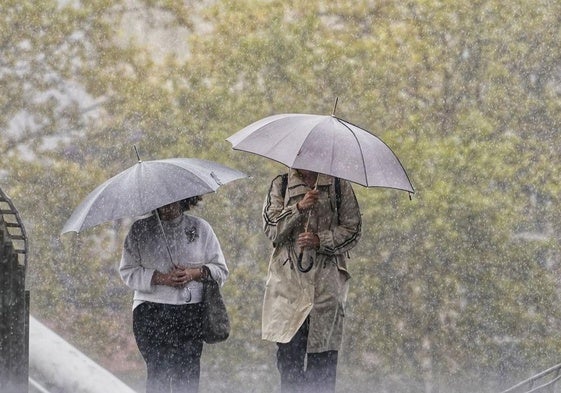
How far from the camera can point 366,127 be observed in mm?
12375

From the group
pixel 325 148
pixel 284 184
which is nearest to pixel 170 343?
pixel 284 184

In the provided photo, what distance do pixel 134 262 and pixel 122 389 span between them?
5.03ft

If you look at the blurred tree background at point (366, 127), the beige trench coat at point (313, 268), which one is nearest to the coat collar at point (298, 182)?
the beige trench coat at point (313, 268)

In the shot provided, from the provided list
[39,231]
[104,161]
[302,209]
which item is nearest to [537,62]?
[104,161]

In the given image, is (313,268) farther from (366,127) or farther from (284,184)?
(366,127)

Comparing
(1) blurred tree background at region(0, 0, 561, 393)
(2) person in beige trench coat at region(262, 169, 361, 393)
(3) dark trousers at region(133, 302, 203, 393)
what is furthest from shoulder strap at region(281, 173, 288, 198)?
(1) blurred tree background at region(0, 0, 561, 393)

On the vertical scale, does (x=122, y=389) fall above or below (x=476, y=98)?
below

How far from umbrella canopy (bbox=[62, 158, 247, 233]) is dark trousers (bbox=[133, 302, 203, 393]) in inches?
26.2

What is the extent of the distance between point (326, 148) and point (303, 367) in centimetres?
127

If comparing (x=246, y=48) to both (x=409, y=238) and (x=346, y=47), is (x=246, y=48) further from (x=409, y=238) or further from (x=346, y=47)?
(x=409, y=238)

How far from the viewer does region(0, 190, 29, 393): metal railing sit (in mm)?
5328

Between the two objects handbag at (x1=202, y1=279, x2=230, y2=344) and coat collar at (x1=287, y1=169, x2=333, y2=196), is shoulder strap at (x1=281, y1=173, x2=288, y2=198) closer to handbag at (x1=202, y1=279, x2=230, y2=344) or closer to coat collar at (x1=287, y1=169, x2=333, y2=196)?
coat collar at (x1=287, y1=169, x2=333, y2=196)

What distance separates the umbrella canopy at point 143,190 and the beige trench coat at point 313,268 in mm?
415

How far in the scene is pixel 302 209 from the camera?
6434 mm
